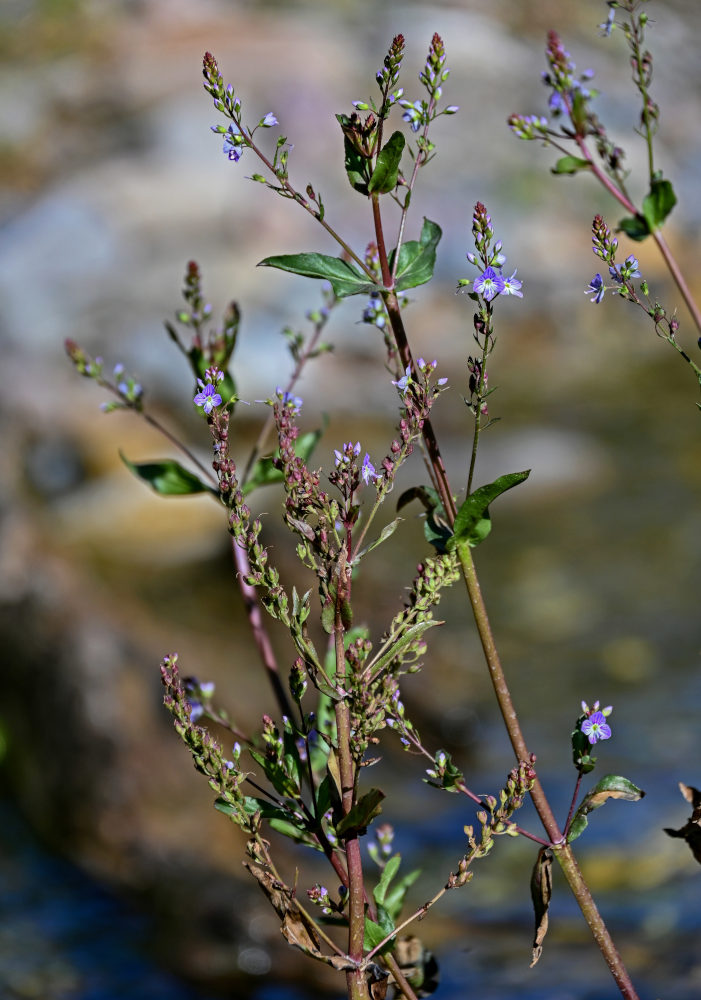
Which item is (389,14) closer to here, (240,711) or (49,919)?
(240,711)

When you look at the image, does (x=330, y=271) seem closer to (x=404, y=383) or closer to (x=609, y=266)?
(x=404, y=383)

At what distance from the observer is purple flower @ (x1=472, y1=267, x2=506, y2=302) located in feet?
4.32

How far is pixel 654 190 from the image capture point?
1294 millimetres

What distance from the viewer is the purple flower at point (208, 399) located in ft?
4.18

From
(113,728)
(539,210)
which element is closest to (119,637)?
Result: (113,728)

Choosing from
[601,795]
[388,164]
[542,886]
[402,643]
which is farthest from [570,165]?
[542,886]

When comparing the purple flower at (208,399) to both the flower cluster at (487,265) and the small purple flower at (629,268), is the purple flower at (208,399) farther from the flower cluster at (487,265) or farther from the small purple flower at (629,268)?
the small purple flower at (629,268)

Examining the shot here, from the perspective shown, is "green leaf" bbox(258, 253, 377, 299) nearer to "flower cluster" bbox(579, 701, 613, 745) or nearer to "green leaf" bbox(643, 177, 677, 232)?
"green leaf" bbox(643, 177, 677, 232)

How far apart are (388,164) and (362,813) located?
74cm

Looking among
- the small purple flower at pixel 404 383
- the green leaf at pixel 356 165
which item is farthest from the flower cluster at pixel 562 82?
the small purple flower at pixel 404 383

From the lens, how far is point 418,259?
5.06 feet

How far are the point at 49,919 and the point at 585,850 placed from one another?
1824mm

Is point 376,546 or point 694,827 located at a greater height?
point 376,546

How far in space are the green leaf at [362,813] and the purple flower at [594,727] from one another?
26 cm
